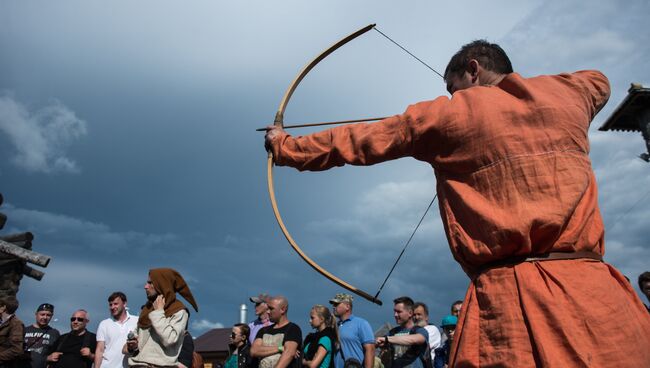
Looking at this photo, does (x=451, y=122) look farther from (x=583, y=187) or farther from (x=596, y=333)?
(x=596, y=333)

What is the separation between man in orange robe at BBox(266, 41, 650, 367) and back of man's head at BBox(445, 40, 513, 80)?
0.06 m

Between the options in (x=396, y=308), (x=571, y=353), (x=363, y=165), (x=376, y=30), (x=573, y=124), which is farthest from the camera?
(x=396, y=308)

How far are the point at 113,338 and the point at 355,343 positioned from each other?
8.63ft

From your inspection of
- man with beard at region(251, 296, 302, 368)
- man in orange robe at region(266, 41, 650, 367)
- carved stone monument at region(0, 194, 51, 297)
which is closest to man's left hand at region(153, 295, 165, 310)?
man with beard at region(251, 296, 302, 368)

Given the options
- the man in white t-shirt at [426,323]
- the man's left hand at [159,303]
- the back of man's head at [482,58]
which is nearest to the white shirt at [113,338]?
the man's left hand at [159,303]

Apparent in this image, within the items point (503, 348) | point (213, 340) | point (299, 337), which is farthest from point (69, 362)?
point (213, 340)

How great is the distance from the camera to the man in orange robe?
1.33 metres

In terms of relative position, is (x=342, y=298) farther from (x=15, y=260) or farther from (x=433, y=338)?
(x=15, y=260)

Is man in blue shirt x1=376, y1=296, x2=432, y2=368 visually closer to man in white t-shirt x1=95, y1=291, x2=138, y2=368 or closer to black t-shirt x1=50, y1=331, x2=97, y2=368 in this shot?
man in white t-shirt x1=95, y1=291, x2=138, y2=368

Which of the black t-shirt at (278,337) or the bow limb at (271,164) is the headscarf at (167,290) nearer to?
the black t-shirt at (278,337)

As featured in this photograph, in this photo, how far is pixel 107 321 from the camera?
18.8ft

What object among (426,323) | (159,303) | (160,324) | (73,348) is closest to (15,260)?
(73,348)

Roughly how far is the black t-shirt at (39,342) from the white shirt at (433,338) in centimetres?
467

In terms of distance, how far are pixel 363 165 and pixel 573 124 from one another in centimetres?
69
